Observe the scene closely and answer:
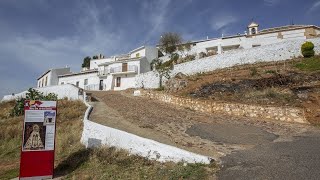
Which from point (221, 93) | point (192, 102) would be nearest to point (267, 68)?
point (221, 93)

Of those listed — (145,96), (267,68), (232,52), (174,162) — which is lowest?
→ (174,162)

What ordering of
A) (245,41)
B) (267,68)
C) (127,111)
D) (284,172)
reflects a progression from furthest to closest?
(245,41) < (267,68) < (127,111) < (284,172)

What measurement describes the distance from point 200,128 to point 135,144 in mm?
4368

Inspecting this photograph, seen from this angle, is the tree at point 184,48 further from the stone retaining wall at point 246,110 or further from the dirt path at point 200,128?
the dirt path at point 200,128

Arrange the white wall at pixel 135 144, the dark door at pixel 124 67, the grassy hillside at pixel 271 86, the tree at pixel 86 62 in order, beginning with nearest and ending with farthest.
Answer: the white wall at pixel 135 144 → the grassy hillside at pixel 271 86 → the dark door at pixel 124 67 → the tree at pixel 86 62

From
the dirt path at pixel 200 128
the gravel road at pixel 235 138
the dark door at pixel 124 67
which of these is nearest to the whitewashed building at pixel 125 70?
the dark door at pixel 124 67

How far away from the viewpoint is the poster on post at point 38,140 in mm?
10156

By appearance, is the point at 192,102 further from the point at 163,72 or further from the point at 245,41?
the point at 245,41

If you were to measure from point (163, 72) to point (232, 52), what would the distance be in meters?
7.56

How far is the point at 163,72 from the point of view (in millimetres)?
32188

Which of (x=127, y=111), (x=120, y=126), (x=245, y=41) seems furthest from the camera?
(x=245, y=41)

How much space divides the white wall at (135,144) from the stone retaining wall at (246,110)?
28.9ft

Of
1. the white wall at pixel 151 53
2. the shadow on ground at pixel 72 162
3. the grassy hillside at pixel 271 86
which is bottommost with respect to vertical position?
the shadow on ground at pixel 72 162

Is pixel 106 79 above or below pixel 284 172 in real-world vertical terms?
above
